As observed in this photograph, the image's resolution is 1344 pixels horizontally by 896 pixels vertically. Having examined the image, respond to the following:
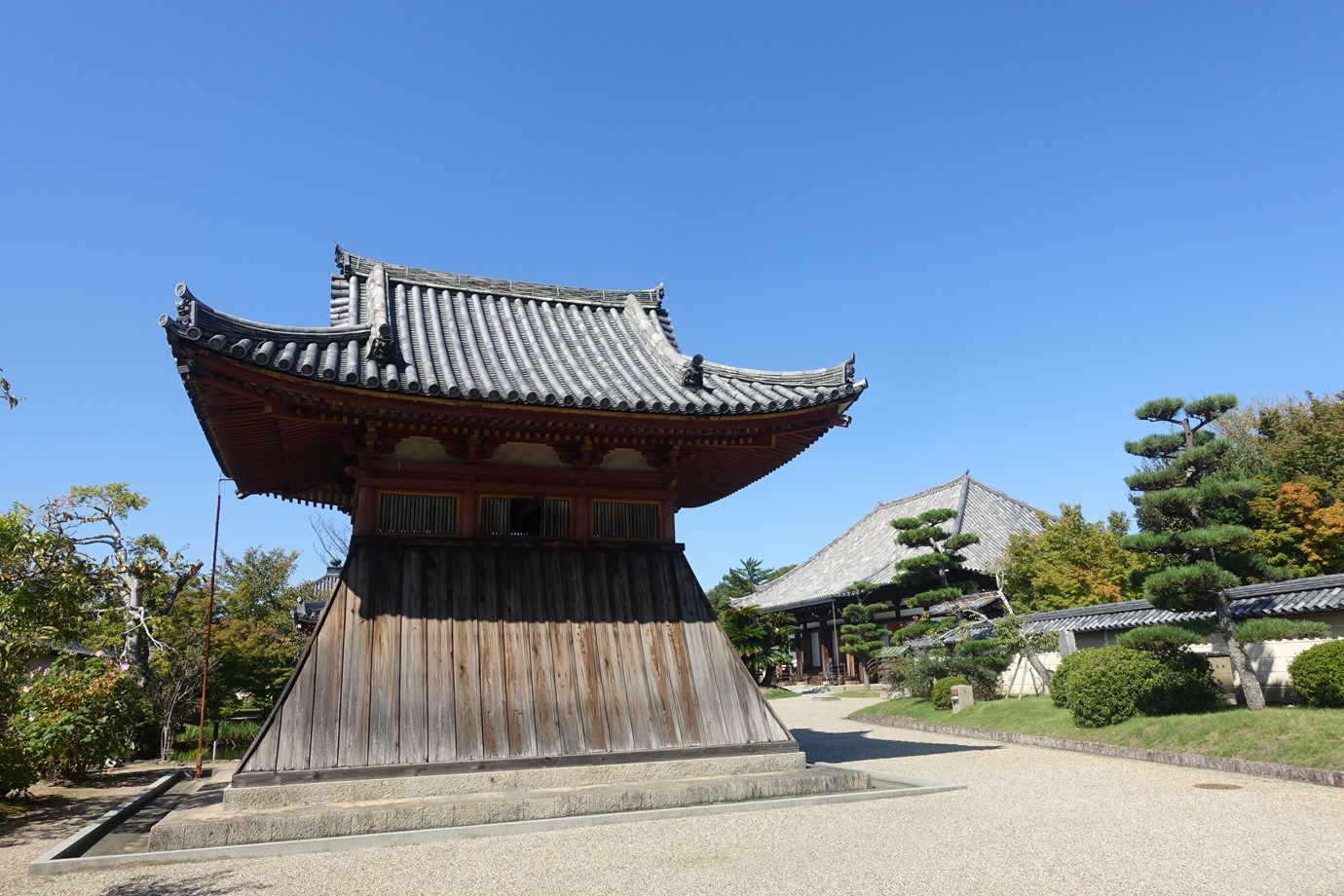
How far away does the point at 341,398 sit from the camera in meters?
7.91

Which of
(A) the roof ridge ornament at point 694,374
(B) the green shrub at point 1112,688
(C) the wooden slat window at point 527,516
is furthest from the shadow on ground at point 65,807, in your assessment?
(B) the green shrub at point 1112,688

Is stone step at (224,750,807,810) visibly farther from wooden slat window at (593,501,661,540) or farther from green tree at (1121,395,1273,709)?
green tree at (1121,395,1273,709)

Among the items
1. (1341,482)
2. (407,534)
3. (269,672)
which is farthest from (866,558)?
(407,534)

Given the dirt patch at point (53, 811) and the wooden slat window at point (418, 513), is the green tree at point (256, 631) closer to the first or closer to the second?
the dirt patch at point (53, 811)

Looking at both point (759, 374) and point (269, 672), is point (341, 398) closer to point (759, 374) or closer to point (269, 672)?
point (759, 374)

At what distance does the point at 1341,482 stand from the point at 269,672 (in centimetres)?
3320

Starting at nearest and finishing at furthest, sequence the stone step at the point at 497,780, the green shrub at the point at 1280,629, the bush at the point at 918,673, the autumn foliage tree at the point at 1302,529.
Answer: the stone step at the point at 497,780 → the green shrub at the point at 1280,629 → the bush at the point at 918,673 → the autumn foliage tree at the point at 1302,529

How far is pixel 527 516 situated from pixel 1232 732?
36.2 ft

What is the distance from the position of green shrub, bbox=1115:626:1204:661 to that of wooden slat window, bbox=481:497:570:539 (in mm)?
10451

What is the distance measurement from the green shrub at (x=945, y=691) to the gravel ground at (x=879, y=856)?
10835mm

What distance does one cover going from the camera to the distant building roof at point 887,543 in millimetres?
32656

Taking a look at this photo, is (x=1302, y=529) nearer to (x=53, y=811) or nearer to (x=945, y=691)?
(x=945, y=691)

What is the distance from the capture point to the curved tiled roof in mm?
7855

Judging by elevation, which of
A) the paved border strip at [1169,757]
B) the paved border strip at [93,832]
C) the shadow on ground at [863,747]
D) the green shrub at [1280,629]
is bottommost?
the paved border strip at [1169,757]
